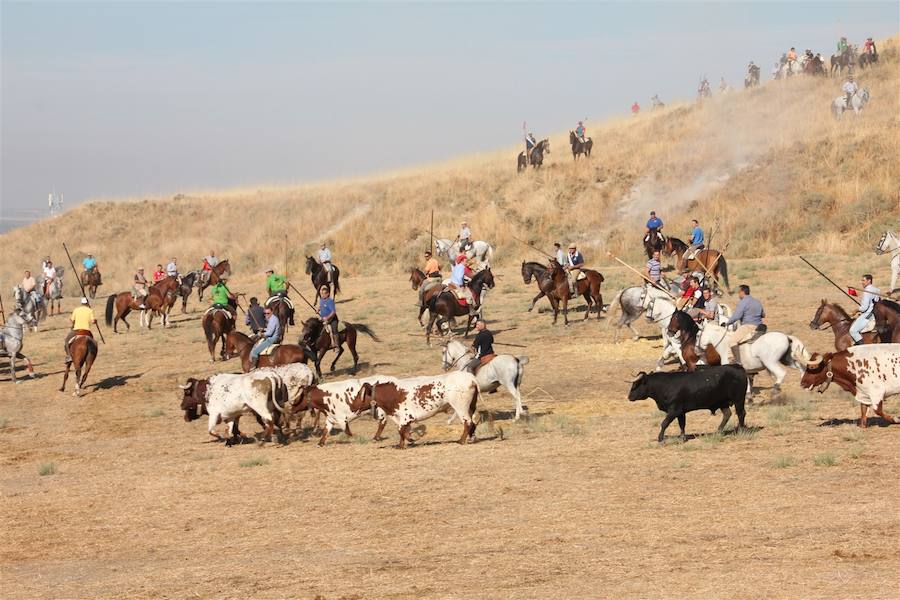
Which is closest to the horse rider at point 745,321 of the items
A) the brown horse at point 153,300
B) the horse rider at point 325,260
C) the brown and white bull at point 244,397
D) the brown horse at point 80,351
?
the brown and white bull at point 244,397

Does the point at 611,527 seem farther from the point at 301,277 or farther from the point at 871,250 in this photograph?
the point at 301,277

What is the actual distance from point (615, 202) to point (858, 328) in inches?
1382

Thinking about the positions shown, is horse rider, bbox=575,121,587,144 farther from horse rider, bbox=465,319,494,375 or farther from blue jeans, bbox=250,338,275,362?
horse rider, bbox=465,319,494,375

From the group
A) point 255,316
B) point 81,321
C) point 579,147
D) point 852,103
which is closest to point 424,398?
point 255,316

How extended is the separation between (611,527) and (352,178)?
243 ft

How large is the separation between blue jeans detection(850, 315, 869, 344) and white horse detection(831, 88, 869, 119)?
1631 inches

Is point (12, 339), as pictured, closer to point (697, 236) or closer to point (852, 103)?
point (697, 236)

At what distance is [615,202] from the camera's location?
5650 cm

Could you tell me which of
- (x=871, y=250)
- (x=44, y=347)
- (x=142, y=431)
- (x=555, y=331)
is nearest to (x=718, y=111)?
(x=871, y=250)

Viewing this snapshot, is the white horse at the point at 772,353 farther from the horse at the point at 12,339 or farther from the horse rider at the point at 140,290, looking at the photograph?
the horse rider at the point at 140,290

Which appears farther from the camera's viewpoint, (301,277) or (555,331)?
(301,277)

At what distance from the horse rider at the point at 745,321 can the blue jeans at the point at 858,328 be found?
222cm

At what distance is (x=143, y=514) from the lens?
15250 millimetres

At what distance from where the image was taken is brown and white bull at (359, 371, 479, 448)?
18.0 meters
